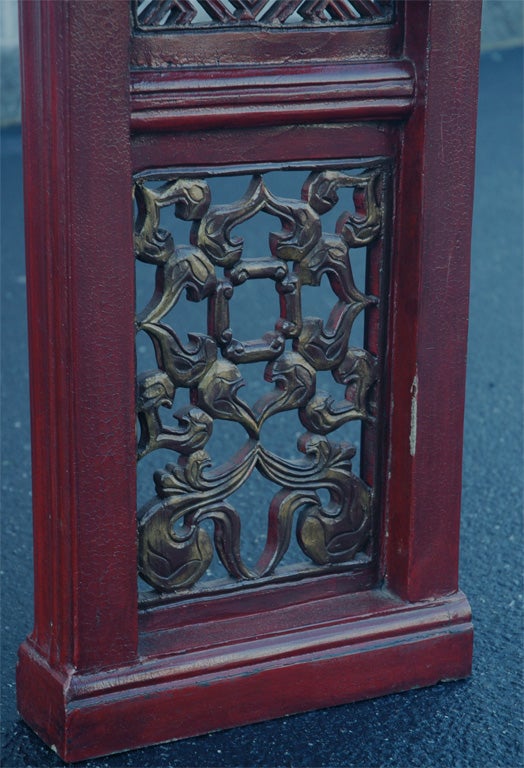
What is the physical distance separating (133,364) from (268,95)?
0.30 meters

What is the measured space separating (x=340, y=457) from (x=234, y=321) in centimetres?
141

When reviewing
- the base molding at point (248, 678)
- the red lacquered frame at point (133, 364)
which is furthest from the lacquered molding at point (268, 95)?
the base molding at point (248, 678)

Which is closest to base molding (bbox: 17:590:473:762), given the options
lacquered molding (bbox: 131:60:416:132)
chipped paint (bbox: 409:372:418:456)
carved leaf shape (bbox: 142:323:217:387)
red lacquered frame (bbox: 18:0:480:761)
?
red lacquered frame (bbox: 18:0:480:761)

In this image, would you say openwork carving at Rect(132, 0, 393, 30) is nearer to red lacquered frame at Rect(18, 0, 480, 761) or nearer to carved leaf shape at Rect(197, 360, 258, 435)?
red lacquered frame at Rect(18, 0, 480, 761)

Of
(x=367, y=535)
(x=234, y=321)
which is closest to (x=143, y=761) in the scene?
(x=367, y=535)

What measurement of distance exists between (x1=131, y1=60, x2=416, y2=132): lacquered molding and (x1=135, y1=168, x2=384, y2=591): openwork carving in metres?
0.07

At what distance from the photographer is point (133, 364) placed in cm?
123

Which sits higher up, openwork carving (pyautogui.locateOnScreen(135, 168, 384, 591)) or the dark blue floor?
openwork carving (pyautogui.locateOnScreen(135, 168, 384, 591))

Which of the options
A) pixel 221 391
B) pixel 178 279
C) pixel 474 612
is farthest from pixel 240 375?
pixel 474 612

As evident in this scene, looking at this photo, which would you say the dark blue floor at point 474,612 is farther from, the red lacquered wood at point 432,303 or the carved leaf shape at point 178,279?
the carved leaf shape at point 178,279

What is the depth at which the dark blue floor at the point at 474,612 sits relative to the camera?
132cm

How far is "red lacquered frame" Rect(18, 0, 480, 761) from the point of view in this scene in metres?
1.15

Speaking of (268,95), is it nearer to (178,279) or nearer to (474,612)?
(178,279)

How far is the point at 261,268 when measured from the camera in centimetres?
129
